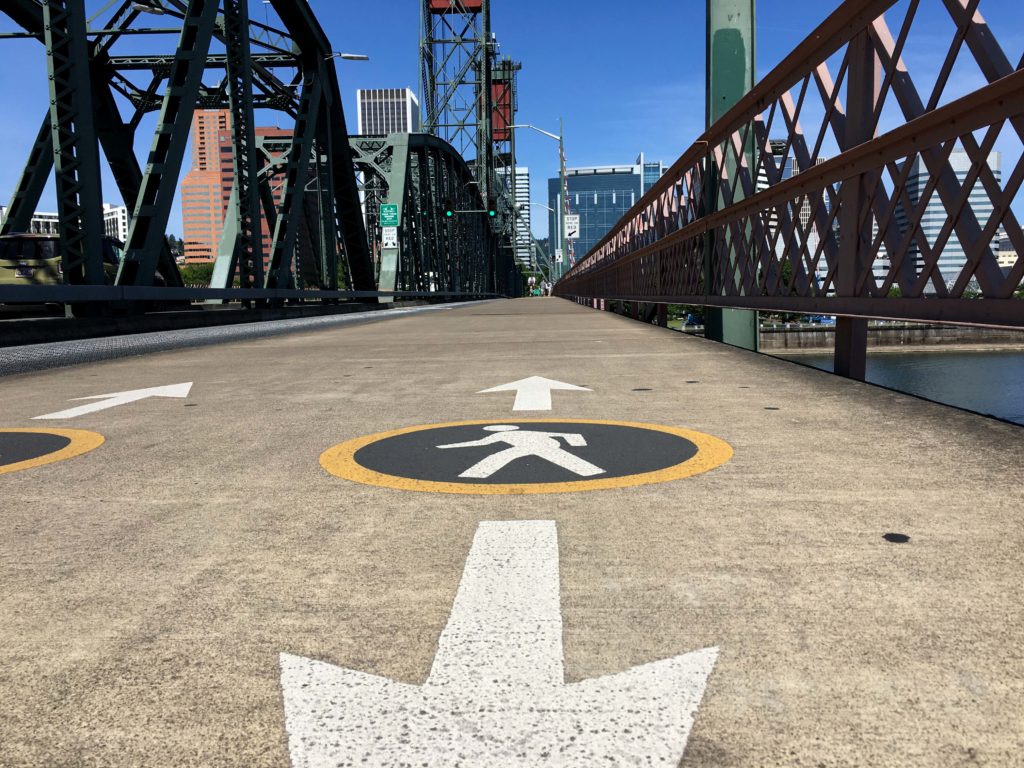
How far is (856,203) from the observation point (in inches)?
244

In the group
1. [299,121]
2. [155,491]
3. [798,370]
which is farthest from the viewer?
[299,121]

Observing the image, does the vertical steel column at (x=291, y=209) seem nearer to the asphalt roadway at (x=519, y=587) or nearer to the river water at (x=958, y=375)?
the asphalt roadway at (x=519, y=587)

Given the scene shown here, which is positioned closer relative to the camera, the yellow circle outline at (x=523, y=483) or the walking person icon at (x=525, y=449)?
the yellow circle outline at (x=523, y=483)

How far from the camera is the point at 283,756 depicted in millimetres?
1315

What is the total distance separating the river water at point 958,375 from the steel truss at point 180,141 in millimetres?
24476

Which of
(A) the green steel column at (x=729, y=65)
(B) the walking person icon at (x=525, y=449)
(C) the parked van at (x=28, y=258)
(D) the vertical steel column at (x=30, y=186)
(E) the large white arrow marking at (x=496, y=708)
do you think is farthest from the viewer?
(D) the vertical steel column at (x=30, y=186)

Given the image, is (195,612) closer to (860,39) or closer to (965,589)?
(965,589)

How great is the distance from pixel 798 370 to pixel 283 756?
20.2ft

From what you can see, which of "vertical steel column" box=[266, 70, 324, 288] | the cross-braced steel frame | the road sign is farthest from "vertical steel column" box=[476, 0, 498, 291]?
the cross-braced steel frame

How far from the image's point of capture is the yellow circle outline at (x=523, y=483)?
3.01 meters

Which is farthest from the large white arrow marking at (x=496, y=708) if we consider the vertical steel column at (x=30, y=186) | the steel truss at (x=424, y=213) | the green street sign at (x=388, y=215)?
the green street sign at (x=388, y=215)

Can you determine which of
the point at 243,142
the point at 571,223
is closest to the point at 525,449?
the point at 243,142

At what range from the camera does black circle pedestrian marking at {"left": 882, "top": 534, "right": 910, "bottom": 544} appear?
231 centimetres

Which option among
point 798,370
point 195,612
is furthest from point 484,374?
point 195,612
